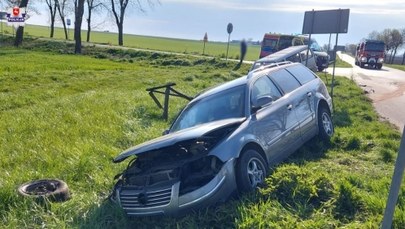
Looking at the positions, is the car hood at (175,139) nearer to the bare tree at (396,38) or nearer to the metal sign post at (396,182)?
the metal sign post at (396,182)

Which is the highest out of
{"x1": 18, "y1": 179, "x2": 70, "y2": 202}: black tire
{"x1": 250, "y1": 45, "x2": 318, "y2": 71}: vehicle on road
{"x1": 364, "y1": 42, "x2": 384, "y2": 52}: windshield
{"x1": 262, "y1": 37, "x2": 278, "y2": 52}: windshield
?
{"x1": 364, "y1": 42, "x2": 384, "y2": 52}: windshield

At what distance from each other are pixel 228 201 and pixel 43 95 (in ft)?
37.2

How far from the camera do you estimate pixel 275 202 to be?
4379mm

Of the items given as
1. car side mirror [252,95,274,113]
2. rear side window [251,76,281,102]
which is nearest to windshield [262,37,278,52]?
rear side window [251,76,281,102]

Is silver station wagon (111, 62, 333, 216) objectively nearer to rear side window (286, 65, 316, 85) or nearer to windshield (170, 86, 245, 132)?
windshield (170, 86, 245, 132)

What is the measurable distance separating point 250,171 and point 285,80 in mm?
2757

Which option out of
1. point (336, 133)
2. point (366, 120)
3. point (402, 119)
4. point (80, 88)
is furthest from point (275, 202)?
point (80, 88)

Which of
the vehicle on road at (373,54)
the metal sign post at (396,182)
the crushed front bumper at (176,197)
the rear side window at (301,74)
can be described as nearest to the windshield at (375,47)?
the vehicle on road at (373,54)

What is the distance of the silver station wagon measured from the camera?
4418 mm

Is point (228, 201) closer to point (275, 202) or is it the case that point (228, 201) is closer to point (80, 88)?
point (275, 202)

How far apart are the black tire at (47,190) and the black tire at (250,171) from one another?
7.13ft

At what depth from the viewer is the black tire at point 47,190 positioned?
4961 millimetres

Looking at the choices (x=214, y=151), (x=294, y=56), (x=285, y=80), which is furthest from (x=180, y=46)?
(x=214, y=151)

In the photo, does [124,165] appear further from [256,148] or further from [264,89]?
[264,89]
